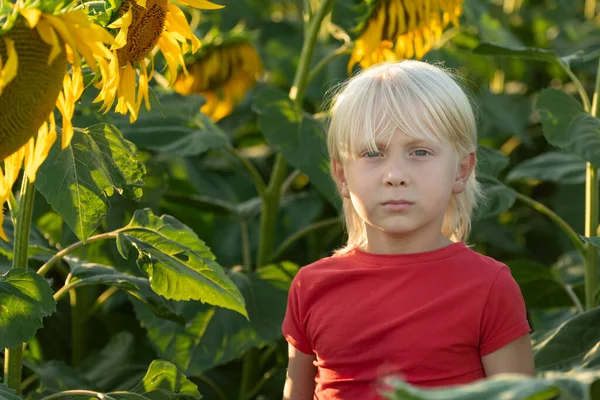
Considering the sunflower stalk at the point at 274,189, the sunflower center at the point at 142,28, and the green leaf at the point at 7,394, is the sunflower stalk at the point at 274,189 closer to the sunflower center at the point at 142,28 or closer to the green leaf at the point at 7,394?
the sunflower center at the point at 142,28

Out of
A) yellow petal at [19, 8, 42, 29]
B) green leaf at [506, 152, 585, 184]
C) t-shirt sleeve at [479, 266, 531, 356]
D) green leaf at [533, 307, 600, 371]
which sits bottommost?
green leaf at [533, 307, 600, 371]

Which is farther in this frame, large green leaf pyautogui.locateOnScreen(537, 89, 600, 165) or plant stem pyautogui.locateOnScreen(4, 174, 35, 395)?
large green leaf pyautogui.locateOnScreen(537, 89, 600, 165)

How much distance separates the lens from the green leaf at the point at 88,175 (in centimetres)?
175

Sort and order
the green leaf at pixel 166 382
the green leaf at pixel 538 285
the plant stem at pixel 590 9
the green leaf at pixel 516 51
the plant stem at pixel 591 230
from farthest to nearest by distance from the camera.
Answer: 1. the plant stem at pixel 590 9
2. the green leaf at pixel 538 285
3. the green leaf at pixel 516 51
4. the plant stem at pixel 591 230
5. the green leaf at pixel 166 382

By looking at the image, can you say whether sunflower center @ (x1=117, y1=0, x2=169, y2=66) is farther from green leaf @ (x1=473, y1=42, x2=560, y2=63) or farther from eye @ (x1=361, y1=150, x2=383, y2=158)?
green leaf @ (x1=473, y1=42, x2=560, y2=63)

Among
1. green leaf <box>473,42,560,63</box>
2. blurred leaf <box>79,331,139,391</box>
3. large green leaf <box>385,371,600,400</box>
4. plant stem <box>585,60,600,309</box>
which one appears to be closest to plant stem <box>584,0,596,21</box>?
green leaf <box>473,42,560,63</box>

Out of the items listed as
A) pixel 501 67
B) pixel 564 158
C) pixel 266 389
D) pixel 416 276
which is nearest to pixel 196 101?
pixel 266 389

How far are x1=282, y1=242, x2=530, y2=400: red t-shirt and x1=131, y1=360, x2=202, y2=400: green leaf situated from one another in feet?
0.97

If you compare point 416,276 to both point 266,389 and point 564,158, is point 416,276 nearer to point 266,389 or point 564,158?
point 266,389

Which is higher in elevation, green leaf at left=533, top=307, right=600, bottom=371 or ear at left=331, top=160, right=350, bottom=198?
ear at left=331, top=160, right=350, bottom=198

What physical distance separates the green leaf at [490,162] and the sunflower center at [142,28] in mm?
852

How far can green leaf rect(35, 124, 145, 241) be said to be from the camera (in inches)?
68.9

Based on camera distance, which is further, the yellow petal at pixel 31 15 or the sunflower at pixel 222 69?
the sunflower at pixel 222 69

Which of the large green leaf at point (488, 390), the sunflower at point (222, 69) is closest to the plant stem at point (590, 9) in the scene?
the sunflower at point (222, 69)
